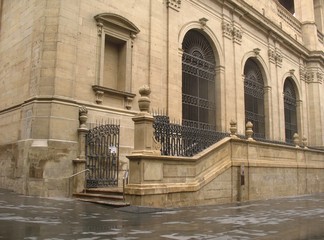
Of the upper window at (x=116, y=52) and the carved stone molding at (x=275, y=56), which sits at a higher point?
the carved stone molding at (x=275, y=56)

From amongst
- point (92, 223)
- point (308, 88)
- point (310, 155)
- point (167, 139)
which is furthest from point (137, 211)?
A: point (308, 88)

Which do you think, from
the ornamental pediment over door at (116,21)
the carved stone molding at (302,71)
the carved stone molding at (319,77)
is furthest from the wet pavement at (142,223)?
the carved stone molding at (319,77)

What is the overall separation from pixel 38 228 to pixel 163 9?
13.1m

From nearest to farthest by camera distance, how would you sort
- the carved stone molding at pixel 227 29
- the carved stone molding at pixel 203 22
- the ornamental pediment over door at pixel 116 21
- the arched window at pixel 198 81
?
the ornamental pediment over door at pixel 116 21 < the arched window at pixel 198 81 < the carved stone molding at pixel 203 22 < the carved stone molding at pixel 227 29

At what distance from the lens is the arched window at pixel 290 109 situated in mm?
27995

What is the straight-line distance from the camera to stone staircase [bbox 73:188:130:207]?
30.7 feet

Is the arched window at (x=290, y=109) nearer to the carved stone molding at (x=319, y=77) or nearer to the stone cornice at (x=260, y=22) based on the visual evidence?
the stone cornice at (x=260, y=22)

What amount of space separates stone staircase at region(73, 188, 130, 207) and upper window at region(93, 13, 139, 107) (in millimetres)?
3951

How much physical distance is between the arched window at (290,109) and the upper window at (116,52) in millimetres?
17037

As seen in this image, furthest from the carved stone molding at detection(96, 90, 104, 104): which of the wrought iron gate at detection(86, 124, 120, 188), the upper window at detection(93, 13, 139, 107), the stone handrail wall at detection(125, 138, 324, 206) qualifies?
the stone handrail wall at detection(125, 138, 324, 206)

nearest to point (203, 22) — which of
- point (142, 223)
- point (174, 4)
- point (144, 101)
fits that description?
point (174, 4)

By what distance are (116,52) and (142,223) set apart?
30.0 ft

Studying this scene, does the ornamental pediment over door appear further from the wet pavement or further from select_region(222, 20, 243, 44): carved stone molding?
select_region(222, 20, 243, 44): carved stone molding

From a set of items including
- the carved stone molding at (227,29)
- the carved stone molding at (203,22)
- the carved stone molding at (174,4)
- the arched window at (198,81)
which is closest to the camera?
the carved stone molding at (174,4)
